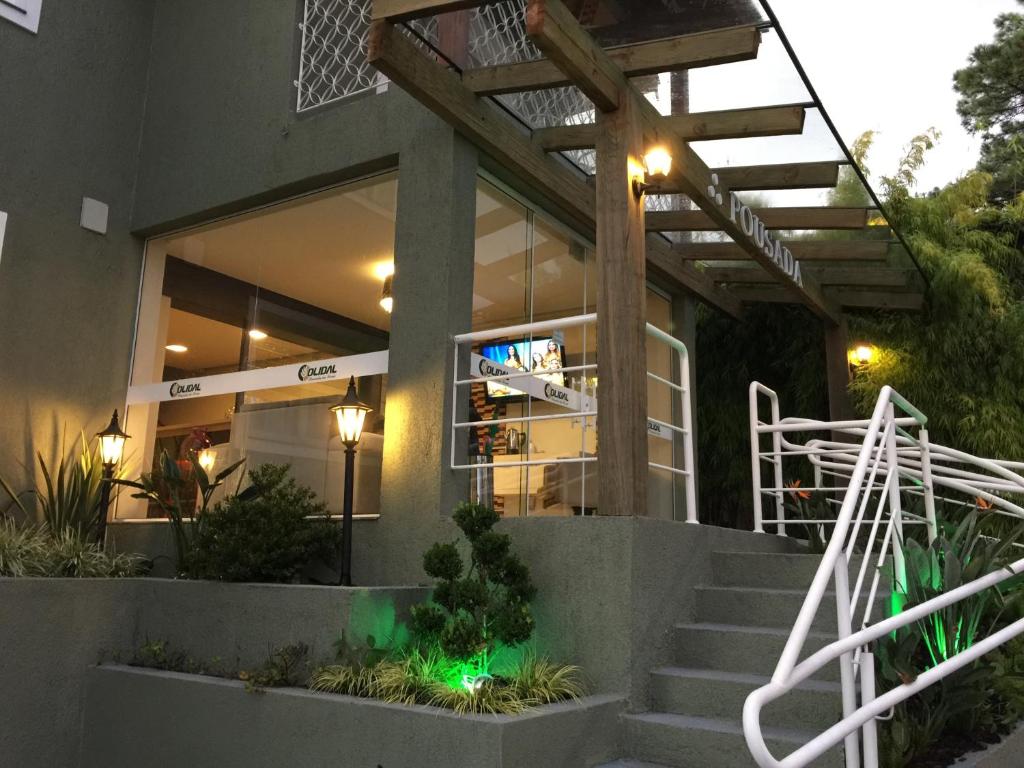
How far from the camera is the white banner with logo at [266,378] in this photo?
18.9 ft

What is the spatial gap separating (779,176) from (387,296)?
2.82 meters

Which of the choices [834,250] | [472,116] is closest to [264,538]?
[472,116]

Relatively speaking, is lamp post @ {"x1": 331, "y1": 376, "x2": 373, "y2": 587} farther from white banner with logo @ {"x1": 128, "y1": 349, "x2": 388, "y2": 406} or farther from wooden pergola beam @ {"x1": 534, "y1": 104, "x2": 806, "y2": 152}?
wooden pergola beam @ {"x1": 534, "y1": 104, "x2": 806, "y2": 152}

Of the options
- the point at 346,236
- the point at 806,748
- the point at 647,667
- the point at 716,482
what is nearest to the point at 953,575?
the point at 647,667

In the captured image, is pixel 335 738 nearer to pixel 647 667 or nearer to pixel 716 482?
pixel 647 667

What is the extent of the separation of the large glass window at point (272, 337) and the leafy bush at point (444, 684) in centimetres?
140

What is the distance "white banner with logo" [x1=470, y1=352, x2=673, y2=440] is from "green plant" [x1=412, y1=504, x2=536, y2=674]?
1.44m

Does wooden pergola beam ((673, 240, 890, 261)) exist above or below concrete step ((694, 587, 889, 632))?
above

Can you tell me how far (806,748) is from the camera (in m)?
2.21

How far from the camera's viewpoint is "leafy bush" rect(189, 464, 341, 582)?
4.88m

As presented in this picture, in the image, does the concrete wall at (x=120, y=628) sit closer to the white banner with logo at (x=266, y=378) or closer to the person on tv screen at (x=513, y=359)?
the white banner with logo at (x=266, y=378)

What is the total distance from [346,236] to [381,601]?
115 inches

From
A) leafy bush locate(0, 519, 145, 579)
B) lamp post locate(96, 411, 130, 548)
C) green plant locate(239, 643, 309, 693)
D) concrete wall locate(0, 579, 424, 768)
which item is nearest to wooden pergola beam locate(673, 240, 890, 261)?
concrete wall locate(0, 579, 424, 768)

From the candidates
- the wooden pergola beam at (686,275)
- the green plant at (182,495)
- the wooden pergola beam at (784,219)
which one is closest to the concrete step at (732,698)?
the green plant at (182,495)
